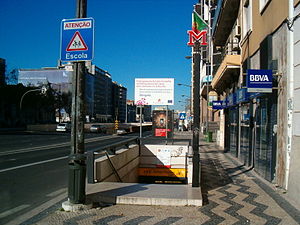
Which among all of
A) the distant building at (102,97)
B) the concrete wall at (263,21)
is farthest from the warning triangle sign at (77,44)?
the distant building at (102,97)

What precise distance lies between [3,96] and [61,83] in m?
71.3

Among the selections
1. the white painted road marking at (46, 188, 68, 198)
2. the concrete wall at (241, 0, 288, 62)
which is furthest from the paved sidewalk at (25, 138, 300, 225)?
the concrete wall at (241, 0, 288, 62)

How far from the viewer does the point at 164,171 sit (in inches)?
509

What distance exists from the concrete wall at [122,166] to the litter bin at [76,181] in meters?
1.71

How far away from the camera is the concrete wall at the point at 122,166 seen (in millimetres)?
7499

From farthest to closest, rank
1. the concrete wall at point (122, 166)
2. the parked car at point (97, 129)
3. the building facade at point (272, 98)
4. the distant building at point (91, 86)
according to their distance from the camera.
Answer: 1. the distant building at point (91, 86)
2. the parked car at point (97, 129)
3. the concrete wall at point (122, 166)
4. the building facade at point (272, 98)

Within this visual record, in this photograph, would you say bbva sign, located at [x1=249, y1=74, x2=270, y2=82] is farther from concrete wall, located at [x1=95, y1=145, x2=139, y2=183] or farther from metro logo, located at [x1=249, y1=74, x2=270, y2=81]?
concrete wall, located at [x1=95, y1=145, x2=139, y2=183]

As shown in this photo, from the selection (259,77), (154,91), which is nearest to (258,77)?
(259,77)

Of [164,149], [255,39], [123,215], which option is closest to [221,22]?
[255,39]

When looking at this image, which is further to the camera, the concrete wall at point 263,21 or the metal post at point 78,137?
the concrete wall at point 263,21

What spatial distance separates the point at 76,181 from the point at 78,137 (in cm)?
78

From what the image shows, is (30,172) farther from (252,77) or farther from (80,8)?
(252,77)

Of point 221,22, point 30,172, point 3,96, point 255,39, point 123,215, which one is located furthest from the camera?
point 3,96

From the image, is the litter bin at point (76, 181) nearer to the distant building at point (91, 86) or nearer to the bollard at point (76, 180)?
the bollard at point (76, 180)
